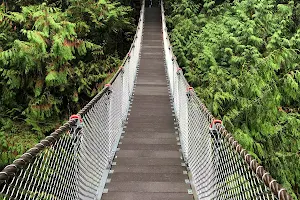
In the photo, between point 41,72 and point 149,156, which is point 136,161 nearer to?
point 149,156

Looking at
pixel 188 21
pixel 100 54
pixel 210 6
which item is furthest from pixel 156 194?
pixel 210 6

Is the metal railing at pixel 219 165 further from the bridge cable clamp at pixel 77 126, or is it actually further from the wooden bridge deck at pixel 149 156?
the bridge cable clamp at pixel 77 126

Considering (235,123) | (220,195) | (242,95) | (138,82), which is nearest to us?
(220,195)

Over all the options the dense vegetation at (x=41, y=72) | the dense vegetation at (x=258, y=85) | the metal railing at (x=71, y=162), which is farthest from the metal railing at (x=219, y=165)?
the dense vegetation at (x=41, y=72)

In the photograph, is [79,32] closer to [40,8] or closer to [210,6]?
[40,8]

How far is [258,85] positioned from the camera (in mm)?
5254

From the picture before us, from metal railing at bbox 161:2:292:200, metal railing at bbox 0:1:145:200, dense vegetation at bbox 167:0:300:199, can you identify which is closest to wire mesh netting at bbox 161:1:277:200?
metal railing at bbox 161:2:292:200

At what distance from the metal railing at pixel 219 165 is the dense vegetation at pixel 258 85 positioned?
1877 mm

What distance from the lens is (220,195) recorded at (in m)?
2.12

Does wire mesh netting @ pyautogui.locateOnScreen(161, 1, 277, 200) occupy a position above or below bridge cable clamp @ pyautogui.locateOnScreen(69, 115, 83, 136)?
below

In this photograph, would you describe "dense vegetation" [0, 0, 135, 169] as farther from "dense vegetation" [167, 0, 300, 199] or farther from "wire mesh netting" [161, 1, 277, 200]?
"wire mesh netting" [161, 1, 277, 200]

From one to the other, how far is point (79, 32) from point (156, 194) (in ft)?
21.5

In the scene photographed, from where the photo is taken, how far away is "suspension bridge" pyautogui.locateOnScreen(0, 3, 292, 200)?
1.55m

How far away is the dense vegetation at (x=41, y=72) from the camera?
20.7 ft
